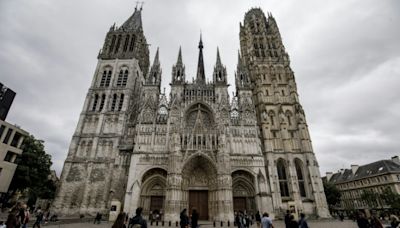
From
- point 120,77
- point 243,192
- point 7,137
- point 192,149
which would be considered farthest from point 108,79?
point 243,192

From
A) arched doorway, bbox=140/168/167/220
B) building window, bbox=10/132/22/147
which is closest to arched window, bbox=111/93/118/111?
building window, bbox=10/132/22/147

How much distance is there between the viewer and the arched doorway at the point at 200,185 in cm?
2097

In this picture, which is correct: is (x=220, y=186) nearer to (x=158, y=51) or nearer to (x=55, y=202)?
(x=55, y=202)

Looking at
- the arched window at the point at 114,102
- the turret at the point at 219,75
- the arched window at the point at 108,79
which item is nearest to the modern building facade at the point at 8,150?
the arched window at the point at 114,102

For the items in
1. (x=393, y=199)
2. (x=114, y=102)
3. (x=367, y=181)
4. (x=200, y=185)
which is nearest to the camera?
(x=200, y=185)

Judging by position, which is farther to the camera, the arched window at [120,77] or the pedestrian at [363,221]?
the arched window at [120,77]

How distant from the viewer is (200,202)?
21.6m

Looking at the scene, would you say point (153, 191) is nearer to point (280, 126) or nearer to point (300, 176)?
point (300, 176)

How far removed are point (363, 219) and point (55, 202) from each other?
92.9ft

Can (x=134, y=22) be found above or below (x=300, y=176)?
above

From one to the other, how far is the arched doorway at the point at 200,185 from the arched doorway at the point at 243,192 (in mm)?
2941

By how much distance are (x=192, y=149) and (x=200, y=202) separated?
6.16 m

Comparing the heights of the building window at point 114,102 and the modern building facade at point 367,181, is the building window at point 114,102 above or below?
above

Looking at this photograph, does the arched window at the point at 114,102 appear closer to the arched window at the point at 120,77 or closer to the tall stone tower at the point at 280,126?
the arched window at the point at 120,77
